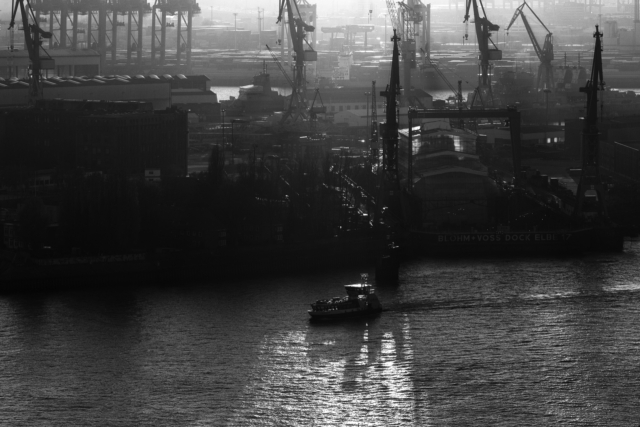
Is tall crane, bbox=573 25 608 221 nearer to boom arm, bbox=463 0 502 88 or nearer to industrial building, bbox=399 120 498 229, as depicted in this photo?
industrial building, bbox=399 120 498 229

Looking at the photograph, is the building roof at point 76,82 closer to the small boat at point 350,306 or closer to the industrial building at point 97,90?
the industrial building at point 97,90

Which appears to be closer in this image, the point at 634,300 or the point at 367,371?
the point at 367,371

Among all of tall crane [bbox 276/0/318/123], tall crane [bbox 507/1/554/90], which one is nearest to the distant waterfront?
tall crane [bbox 507/1/554/90]

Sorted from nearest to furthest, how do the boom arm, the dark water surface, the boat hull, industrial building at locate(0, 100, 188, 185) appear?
the dark water surface
the boat hull
industrial building at locate(0, 100, 188, 185)
the boom arm

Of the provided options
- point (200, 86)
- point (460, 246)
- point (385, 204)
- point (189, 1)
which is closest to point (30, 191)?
point (385, 204)

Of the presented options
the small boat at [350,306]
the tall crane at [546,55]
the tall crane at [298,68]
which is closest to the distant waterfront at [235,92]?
the tall crane at [546,55]

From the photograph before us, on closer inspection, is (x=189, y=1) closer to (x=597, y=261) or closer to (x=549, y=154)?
(x=549, y=154)
